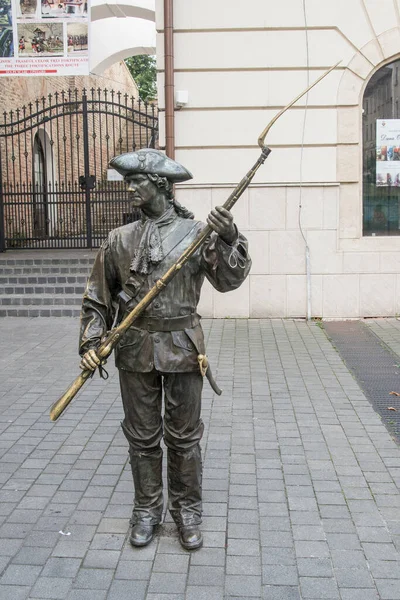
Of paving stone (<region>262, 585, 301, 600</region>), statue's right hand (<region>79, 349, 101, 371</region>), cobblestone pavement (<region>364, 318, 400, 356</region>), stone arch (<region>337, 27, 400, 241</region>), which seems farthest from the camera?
stone arch (<region>337, 27, 400, 241</region>)

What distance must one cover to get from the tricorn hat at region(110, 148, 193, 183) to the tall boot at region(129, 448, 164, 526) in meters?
1.43

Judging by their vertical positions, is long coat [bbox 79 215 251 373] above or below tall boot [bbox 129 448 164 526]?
above

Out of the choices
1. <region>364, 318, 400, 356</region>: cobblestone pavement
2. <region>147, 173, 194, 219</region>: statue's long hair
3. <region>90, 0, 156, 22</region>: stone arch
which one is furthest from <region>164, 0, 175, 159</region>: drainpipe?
<region>147, 173, 194, 219</region>: statue's long hair

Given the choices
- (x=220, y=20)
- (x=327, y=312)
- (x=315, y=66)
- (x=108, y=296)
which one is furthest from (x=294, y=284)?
(x=108, y=296)

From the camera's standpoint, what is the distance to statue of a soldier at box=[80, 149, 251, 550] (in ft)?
11.6

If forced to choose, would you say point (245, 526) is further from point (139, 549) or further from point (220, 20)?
point (220, 20)

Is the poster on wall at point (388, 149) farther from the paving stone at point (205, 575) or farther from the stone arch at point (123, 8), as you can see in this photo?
the paving stone at point (205, 575)

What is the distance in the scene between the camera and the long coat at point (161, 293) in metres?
3.57

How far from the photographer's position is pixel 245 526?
3.94m

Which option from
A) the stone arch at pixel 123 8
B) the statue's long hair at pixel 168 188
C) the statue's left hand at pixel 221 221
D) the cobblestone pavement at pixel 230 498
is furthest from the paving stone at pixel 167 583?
the stone arch at pixel 123 8

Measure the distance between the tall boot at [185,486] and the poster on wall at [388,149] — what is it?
24.3 ft

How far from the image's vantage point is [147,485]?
3.82 meters

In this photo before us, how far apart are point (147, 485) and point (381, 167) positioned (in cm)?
756

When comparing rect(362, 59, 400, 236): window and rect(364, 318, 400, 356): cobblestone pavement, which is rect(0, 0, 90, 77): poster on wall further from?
rect(364, 318, 400, 356): cobblestone pavement
